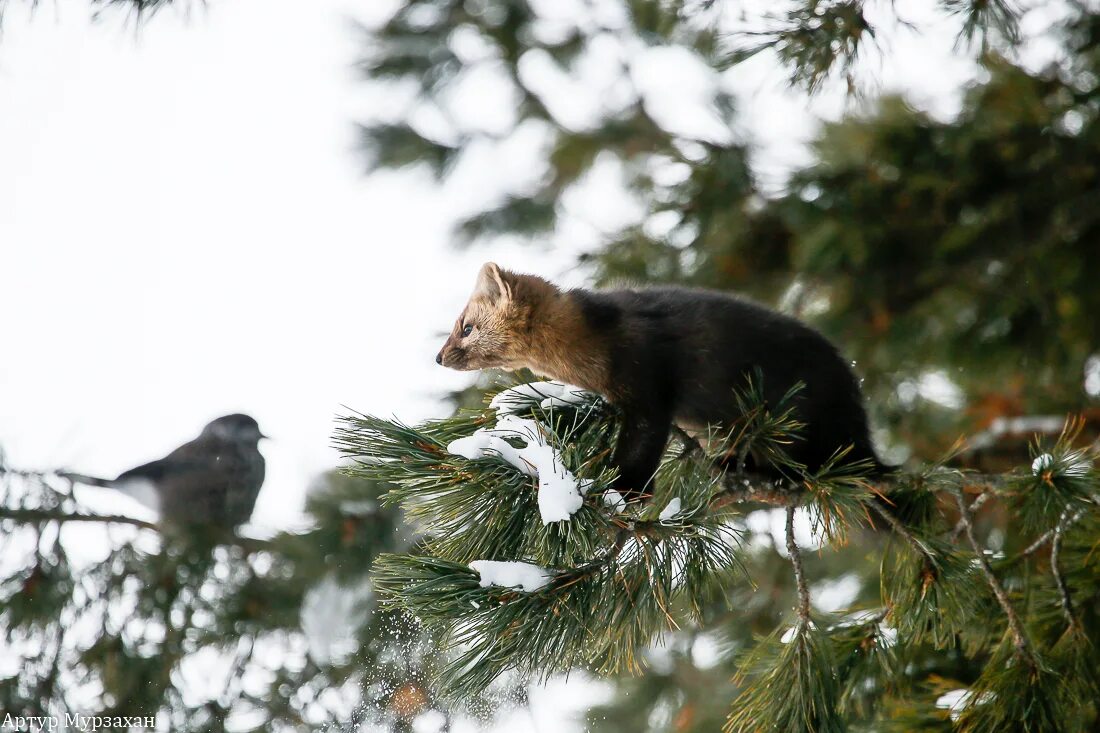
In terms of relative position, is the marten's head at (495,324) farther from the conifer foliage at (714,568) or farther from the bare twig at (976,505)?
the bare twig at (976,505)

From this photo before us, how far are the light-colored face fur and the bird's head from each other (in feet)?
4.94

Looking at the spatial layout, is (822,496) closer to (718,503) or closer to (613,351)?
(718,503)

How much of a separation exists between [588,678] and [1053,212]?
2.85 metres

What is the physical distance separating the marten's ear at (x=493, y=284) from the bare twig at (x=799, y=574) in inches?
32.0

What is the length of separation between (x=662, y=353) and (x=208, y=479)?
1964 millimetres

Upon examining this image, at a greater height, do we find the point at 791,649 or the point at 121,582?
the point at 791,649

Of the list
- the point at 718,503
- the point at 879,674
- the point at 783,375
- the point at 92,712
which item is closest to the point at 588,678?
the point at 92,712

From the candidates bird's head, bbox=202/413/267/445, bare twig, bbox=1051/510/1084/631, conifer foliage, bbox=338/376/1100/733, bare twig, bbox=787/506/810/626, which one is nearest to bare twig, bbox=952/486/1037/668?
conifer foliage, bbox=338/376/1100/733

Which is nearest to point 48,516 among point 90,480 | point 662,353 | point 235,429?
point 90,480

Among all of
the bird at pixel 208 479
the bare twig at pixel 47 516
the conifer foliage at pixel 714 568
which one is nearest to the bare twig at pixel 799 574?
the conifer foliage at pixel 714 568

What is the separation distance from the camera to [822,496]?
1648mm

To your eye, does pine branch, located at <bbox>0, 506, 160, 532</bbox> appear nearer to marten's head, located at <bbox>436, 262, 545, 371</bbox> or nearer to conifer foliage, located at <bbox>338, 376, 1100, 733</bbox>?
marten's head, located at <bbox>436, 262, 545, 371</bbox>

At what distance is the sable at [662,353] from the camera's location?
2.00 meters

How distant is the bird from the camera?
3.19 meters
